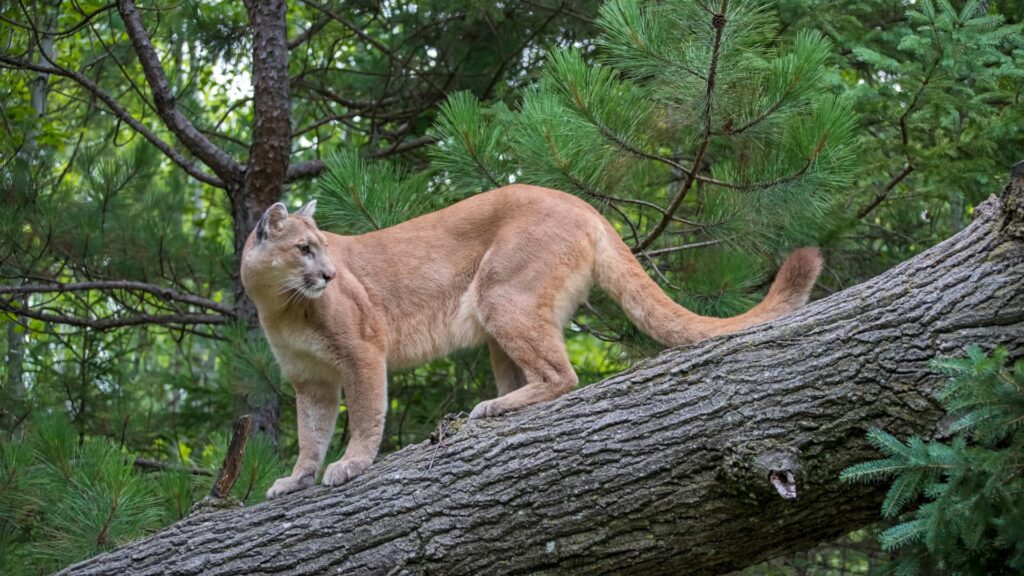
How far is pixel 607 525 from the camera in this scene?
4.18 meters

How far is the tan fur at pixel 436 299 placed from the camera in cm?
556

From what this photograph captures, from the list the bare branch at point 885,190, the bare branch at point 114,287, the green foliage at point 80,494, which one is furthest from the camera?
the bare branch at point 114,287

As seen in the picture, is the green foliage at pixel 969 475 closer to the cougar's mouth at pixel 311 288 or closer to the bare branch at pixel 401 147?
the cougar's mouth at pixel 311 288

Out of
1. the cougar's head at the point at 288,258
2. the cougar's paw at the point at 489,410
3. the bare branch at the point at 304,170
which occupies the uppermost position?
the bare branch at the point at 304,170

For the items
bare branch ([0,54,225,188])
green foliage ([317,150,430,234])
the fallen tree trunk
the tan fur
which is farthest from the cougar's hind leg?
bare branch ([0,54,225,188])

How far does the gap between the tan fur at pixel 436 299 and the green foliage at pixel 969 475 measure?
1585mm

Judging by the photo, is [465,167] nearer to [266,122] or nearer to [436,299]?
[436,299]

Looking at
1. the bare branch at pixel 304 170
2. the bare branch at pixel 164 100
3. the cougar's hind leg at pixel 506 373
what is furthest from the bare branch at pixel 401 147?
the cougar's hind leg at pixel 506 373

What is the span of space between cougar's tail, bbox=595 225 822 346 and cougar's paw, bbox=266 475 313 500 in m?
1.92

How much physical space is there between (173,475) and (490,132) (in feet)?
8.88

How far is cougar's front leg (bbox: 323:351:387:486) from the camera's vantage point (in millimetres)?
5539

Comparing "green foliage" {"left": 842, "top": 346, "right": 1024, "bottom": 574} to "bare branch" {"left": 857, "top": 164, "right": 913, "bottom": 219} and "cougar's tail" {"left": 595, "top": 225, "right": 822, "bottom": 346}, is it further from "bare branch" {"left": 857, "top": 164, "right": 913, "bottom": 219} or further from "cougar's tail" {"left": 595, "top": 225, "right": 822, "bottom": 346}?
"bare branch" {"left": 857, "top": 164, "right": 913, "bottom": 219}

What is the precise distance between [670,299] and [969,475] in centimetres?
219

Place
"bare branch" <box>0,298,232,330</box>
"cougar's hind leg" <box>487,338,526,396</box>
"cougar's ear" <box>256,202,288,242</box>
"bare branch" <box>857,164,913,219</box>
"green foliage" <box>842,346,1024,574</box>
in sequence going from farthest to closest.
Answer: "bare branch" <box>0,298,232,330</box>
"bare branch" <box>857,164,913,219</box>
"cougar's hind leg" <box>487,338,526,396</box>
"cougar's ear" <box>256,202,288,242</box>
"green foliage" <box>842,346,1024,574</box>
